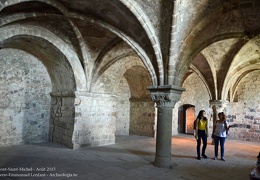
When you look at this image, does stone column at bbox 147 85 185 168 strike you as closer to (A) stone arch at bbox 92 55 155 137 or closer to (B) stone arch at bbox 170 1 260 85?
(B) stone arch at bbox 170 1 260 85

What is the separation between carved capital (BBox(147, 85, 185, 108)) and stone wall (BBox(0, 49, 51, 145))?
14.8 ft

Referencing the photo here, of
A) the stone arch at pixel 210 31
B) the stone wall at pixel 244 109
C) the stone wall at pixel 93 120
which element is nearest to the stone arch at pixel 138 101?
the stone wall at pixel 93 120

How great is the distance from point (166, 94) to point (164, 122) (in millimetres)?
638

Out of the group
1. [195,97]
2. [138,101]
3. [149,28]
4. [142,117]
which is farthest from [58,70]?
[195,97]

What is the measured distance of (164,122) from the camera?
4.52 metres

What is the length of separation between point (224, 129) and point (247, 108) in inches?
238

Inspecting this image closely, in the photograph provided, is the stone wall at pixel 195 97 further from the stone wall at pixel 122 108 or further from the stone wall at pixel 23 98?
the stone wall at pixel 23 98

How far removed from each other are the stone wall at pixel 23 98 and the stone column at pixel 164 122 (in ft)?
15.0

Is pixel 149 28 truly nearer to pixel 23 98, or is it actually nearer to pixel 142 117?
pixel 23 98

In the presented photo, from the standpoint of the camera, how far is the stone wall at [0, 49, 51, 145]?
632 cm

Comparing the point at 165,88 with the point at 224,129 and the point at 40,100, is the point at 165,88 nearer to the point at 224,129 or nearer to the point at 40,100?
the point at 224,129

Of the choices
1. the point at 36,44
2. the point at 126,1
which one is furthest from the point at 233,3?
the point at 36,44

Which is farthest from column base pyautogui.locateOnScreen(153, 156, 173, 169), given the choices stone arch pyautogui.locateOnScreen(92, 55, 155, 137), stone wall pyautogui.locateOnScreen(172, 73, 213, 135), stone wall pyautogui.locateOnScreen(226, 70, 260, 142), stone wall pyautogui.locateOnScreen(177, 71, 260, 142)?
stone wall pyautogui.locateOnScreen(226, 70, 260, 142)

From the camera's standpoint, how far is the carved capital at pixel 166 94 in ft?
14.6
